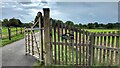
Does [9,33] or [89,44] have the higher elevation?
[89,44]

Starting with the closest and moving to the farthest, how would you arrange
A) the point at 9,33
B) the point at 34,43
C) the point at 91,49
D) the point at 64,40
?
the point at 91,49 → the point at 64,40 → the point at 34,43 → the point at 9,33

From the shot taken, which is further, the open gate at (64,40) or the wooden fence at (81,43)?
the open gate at (64,40)

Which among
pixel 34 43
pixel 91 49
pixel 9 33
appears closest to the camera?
pixel 91 49

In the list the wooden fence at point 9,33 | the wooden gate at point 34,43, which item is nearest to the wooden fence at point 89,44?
the wooden gate at point 34,43

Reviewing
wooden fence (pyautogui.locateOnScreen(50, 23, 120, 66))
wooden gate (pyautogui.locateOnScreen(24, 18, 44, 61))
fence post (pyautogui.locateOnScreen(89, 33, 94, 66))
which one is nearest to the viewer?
wooden fence (pyautogui.locateOnScreen(50, 23, 120, 66))

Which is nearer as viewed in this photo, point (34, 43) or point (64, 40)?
point (64, 40)

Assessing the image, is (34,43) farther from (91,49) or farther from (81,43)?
(91,49)

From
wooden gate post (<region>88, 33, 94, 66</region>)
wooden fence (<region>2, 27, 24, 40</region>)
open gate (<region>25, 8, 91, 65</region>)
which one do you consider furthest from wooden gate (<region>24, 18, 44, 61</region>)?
wooden fence (<region>2, 27, 24, 40</region>)

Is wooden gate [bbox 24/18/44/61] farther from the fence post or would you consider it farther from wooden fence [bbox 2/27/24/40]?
wooden fence [bbox 2/27/24/40]

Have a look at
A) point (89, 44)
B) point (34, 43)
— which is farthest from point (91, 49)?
point (34, 43)

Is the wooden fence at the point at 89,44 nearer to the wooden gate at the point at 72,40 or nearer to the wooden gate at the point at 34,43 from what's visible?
the wooden gate at the point at 72,40

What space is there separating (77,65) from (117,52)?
4.67ft

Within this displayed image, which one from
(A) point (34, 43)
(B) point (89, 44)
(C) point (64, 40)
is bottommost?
(A) point (34, 43)

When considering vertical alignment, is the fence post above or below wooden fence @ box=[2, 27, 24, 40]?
above
